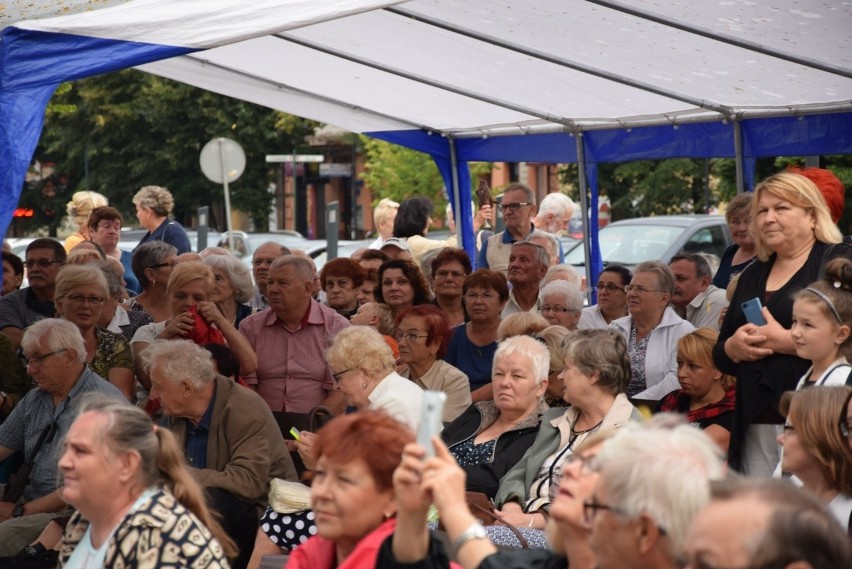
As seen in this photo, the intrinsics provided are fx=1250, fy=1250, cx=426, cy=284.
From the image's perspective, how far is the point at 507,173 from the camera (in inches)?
1709

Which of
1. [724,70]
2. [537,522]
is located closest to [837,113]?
[724,70]

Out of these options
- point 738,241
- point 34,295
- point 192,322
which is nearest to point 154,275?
point 34,295

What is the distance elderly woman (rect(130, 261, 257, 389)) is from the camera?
23.5ft

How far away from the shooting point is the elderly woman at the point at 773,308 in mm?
5035

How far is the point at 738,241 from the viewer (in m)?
8.19

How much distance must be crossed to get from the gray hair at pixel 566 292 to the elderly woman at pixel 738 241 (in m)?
1.06

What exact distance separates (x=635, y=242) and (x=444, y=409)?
8987 millimetres

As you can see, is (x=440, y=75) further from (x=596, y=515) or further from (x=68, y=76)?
(x=596, y=515)

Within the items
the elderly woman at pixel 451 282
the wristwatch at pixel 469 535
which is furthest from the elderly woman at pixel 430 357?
the wristwatch at pixel 469 535

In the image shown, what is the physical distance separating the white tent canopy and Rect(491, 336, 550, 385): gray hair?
182cm

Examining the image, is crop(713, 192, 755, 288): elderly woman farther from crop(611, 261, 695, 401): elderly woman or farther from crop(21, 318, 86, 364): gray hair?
crop(21, 318, 86, 364): gray hair

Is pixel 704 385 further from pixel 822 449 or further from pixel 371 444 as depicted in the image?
pixel 371 444

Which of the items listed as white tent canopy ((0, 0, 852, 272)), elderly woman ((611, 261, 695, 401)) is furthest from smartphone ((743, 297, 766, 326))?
white tent canopy ((0, 0, 852, 272))

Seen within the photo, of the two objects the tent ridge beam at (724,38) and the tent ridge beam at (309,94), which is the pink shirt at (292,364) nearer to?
the tent ridge beam at (724,38)
